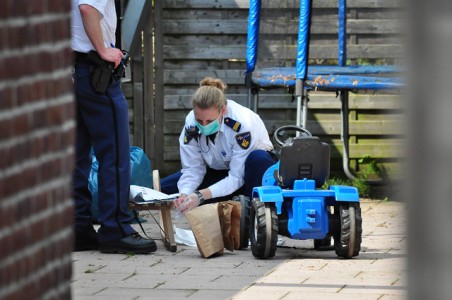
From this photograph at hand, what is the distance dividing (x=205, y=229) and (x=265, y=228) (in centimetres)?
44

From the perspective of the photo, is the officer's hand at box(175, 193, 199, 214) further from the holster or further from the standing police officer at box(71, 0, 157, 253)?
the holster

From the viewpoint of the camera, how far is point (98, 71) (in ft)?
19.4

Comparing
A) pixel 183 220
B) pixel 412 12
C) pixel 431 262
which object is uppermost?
pixel 412 12

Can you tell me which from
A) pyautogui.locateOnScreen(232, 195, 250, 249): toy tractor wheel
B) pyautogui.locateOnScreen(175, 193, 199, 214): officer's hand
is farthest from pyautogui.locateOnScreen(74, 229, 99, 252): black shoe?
pyautogui.locateOnScreen(232, 195, 250, 249): toy tractor wheel

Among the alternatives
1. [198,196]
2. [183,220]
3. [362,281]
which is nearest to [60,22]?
[362,281]

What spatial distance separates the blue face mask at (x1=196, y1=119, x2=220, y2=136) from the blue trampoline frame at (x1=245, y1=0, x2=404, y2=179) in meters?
1.94

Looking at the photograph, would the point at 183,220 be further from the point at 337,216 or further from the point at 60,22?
the point at 60,22

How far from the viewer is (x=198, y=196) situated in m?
6.55

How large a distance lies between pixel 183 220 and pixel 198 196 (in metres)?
1.19

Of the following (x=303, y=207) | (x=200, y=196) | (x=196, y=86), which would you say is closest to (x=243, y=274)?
(x=303, y=207)

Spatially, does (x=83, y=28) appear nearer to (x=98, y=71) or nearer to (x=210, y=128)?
(x=98, y=71)

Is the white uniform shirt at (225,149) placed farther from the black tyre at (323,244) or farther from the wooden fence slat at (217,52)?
the wooden fence slat at (217,52)

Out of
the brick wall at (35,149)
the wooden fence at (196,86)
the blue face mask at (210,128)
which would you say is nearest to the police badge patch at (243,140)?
the blue face mask at (210,128)

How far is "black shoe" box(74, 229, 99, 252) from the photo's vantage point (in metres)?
6.36
